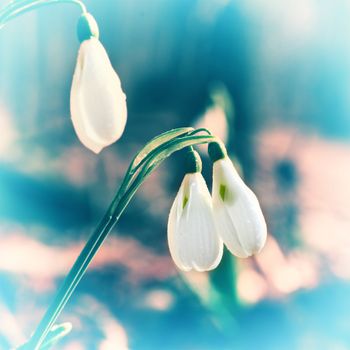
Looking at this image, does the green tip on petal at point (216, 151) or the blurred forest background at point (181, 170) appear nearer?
the green tip on petal at point (216, 151)

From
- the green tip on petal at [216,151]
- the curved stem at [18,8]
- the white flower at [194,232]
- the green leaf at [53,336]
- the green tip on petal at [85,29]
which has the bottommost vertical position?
the green leaf at [53,336]

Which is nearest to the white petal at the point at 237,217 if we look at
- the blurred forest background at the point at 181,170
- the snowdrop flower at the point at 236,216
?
the snowdrop flower at the point at 236,216

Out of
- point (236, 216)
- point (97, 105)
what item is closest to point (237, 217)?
point (236, 216)

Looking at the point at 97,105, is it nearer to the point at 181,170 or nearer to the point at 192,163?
the point at 192,163

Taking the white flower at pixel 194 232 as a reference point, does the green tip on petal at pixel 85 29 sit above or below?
above

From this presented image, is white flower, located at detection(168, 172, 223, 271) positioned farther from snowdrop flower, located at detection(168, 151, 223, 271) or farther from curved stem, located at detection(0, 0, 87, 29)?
curved stem, located at detection(0, 0, 87, 29)

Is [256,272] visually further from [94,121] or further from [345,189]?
[94,121]

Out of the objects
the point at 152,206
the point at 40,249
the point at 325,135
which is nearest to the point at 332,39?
the point at 325,135

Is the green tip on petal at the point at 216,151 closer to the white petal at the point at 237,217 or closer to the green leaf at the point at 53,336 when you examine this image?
the white petal at the point at 237,217
